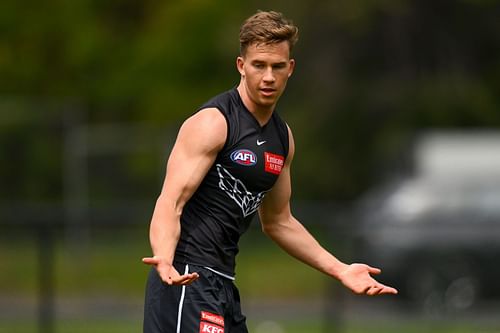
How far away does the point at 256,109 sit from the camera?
629 centimetres

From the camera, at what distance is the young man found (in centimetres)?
602

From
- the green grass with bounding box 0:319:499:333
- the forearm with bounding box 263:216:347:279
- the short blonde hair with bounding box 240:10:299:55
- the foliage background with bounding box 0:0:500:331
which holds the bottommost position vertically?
the green grass with bounding box 0:319:499:333

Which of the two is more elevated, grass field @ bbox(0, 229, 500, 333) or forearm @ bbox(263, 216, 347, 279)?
forearm @ bbox(263, 216, 347, 279)

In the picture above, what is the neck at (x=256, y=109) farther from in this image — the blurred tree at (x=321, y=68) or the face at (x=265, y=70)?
the blurred tree at (x=321, y=68)

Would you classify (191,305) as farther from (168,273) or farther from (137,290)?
(137,290)

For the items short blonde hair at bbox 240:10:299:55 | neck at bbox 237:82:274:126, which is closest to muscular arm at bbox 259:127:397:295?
neck at bbox 237:82:274:126

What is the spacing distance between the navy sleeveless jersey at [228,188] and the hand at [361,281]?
0.64m

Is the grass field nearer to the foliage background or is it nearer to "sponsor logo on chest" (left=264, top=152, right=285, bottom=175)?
"sponsor logo on chest" (left=264, top=152, right=285, bottom=175)

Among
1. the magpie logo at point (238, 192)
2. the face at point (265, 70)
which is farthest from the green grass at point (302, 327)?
the face at point (265, 70)

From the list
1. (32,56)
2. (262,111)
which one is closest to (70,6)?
(32,56)

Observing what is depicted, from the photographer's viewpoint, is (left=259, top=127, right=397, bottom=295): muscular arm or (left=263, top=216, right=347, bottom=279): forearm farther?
(left=263, top=216, right=347, bottom=279): forearm

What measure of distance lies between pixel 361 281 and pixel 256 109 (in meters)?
1.07

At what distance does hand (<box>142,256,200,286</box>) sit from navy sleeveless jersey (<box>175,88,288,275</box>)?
1.58 ft

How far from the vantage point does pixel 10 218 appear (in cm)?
1471
